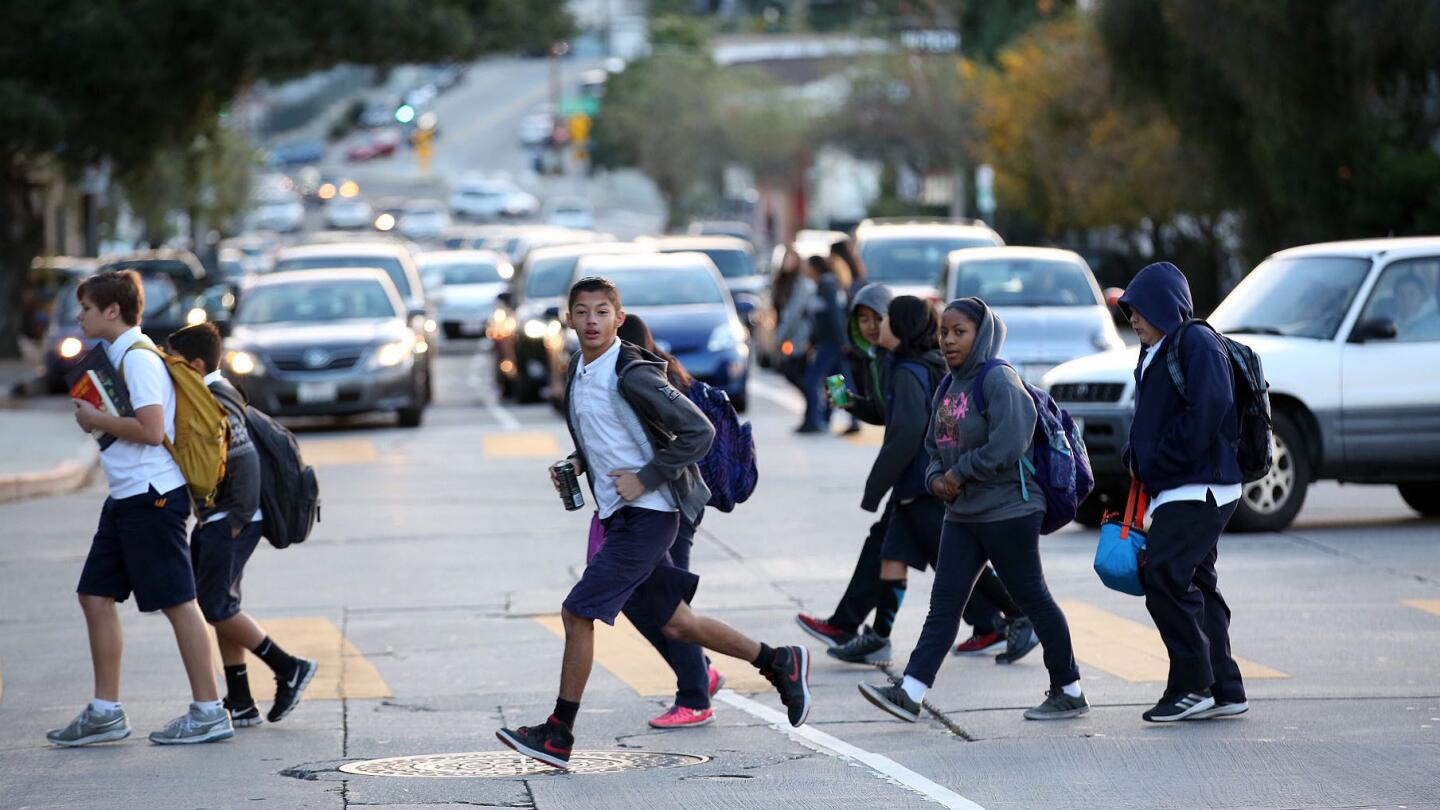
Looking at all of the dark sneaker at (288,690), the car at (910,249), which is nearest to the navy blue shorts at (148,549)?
the dark sneaker at (288,690)

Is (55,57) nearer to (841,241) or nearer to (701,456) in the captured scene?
(841,241)

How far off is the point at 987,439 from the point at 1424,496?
7.54m

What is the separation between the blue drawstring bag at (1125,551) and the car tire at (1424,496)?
6.98 meters

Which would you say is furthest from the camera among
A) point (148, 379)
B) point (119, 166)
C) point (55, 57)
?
point (119, 166)

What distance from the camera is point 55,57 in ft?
99.8

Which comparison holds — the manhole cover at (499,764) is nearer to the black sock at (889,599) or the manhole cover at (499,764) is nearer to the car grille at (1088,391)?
the black sock at (889,599)

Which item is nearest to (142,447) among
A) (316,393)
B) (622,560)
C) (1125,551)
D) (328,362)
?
(622,560)

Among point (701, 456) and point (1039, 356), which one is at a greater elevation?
point (701, 456)

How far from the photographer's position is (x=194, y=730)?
827 cm

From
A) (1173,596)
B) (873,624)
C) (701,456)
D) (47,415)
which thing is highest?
(701,456)

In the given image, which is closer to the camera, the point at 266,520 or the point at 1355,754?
the point at 1355,754

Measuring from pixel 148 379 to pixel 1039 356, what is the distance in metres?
13.1

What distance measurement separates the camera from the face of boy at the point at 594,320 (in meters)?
7.66

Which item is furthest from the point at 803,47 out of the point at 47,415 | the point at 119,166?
the point at 47,415
